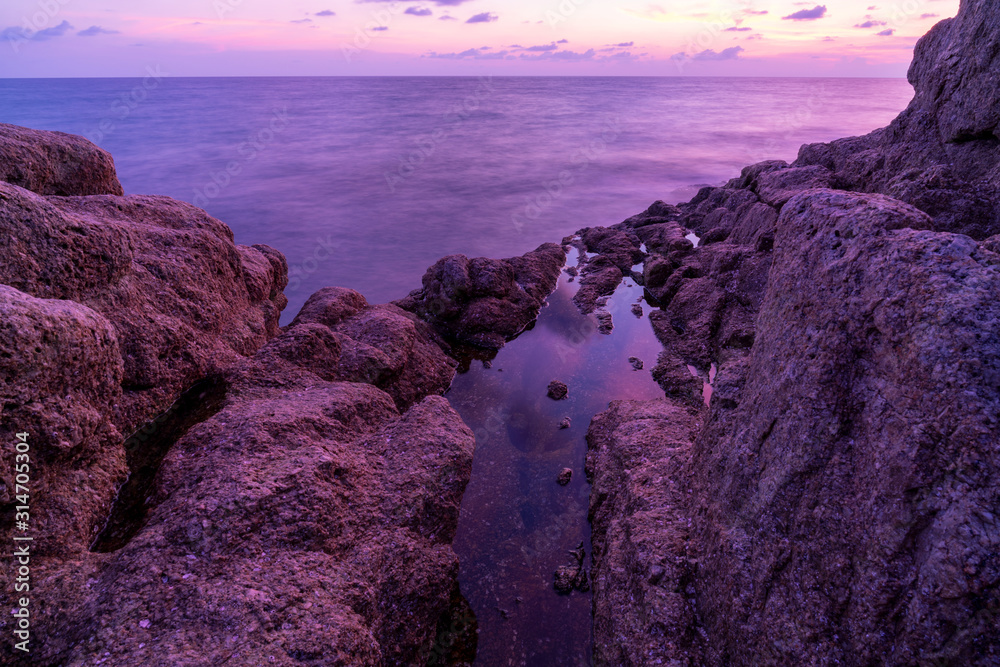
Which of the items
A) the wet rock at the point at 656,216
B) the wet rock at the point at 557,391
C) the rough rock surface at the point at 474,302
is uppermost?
the wet rock at the point at 656,216

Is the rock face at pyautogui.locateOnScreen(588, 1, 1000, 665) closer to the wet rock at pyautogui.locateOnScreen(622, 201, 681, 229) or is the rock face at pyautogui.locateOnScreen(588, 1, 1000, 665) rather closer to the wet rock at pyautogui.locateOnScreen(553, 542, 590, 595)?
the wet rock at pyautogui.locateOnScreen(553, 542, 590, 595)

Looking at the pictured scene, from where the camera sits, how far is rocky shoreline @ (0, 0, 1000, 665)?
342 cm

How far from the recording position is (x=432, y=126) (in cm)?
5825

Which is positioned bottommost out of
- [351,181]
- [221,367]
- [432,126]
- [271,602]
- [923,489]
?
[271,602]

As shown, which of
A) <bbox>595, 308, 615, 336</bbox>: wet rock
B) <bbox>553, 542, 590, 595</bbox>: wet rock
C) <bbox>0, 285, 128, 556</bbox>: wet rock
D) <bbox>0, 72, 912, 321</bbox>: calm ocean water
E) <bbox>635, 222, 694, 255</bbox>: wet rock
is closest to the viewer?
<bbox>0, 285, 128, 556</bbox>: wet rock

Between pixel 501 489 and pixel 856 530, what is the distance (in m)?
5.35

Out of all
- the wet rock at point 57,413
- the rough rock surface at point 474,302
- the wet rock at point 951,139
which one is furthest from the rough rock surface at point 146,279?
the wet rock at point 951,139

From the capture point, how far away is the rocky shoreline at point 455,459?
3422 mm

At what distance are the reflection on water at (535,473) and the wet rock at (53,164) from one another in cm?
817

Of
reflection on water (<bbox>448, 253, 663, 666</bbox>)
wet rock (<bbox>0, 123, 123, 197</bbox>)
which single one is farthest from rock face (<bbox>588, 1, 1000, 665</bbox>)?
wet rock (<bbox>0, 123, 123, 197</bbox>)

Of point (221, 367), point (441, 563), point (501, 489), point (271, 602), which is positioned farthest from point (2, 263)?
point (501, 489)

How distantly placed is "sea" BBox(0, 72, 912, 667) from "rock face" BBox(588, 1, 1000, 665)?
120cm

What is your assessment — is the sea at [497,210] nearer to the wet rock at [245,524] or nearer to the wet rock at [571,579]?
the wet rock at [571,579]

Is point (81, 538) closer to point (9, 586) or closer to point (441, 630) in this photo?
point (9, 586)
